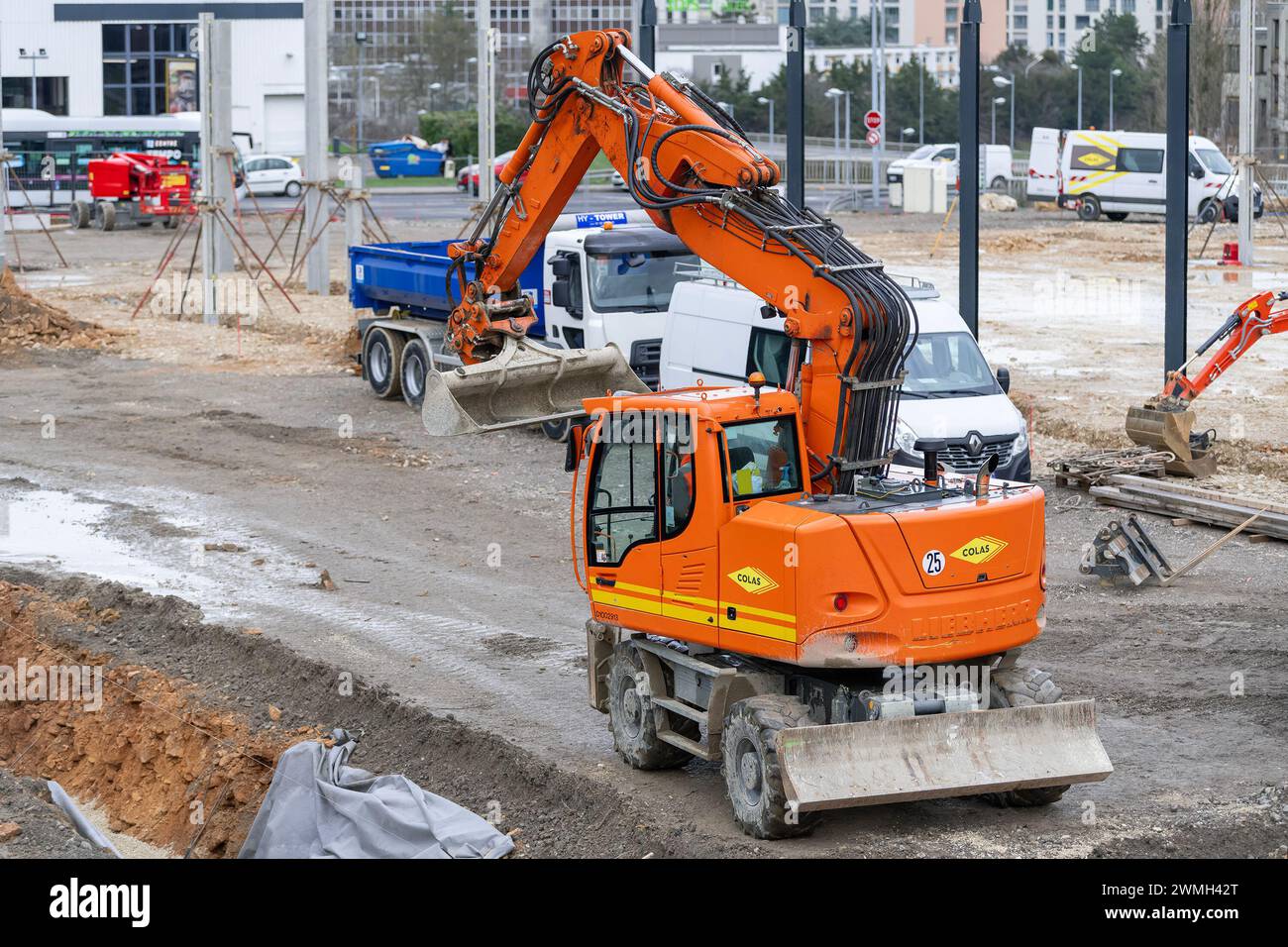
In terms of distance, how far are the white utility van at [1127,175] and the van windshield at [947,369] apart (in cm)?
3242

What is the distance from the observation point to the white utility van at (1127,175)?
47.9m

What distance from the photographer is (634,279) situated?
21219 mm

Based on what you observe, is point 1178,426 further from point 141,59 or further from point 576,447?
point 141,59

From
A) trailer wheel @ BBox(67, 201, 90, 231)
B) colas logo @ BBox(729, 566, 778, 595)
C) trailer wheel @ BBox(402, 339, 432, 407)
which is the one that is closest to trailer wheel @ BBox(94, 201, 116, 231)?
trailer wheel @ BBox(67, 201, 90, 231)

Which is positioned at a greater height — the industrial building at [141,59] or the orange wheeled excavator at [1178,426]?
the industrial building at [141,59]

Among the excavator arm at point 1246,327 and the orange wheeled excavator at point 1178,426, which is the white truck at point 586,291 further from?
the excavator arm at point 1246,327

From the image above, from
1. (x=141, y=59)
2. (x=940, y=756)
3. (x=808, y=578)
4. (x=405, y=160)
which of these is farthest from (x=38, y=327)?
(x=141, y=59)

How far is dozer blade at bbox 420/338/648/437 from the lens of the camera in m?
13.8

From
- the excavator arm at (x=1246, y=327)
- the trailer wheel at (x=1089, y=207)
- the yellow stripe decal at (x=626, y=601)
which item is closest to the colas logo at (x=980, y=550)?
the yellow stripe decal at (x=626, y=601)

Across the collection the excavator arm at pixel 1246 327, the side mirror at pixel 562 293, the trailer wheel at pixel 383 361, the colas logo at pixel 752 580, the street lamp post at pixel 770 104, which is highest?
the street lamp post at pixel 770 104

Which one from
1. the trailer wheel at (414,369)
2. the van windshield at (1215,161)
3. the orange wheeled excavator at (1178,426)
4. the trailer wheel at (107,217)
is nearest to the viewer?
the orange wheeled excavator at (1178,426)

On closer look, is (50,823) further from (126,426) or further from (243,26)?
(243,26)

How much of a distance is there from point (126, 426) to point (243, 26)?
57.9 m

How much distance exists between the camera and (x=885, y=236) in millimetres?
46500
